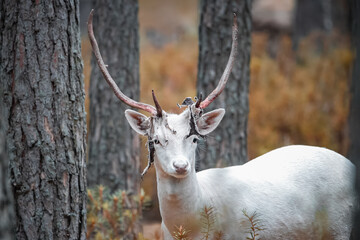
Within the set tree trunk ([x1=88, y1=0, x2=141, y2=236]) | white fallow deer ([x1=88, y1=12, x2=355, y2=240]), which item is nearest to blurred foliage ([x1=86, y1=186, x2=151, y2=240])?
tree trunk ([x1=88, y1=0, x2=141, y2=236])

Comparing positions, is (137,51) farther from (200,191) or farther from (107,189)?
(200,191)

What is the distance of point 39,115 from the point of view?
2930 millimetres

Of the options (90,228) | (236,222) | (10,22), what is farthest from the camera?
(90,228)

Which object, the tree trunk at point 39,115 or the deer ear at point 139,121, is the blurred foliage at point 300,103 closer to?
the deer ear at point 139,121

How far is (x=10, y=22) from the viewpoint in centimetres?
295

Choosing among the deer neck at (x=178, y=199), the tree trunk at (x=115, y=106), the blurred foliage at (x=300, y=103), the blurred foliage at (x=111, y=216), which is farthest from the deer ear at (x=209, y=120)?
the blurred foliage at (x=300, y=103)

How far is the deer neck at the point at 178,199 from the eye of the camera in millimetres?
3164

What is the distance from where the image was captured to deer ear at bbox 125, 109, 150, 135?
11.1 feet

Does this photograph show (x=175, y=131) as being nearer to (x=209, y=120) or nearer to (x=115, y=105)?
(x=209, y=120)

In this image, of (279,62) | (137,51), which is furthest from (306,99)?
(137,51)

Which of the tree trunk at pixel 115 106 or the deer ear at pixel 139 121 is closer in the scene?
the deer ear at pixel 139 121

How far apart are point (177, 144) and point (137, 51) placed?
2505mm

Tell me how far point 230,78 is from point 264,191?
1.84 metres

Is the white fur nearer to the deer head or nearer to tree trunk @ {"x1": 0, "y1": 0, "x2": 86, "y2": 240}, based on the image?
the deer head
